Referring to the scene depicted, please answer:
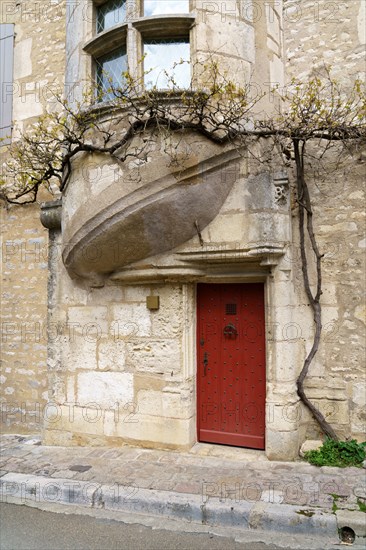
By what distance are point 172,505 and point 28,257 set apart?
3983 millimetres

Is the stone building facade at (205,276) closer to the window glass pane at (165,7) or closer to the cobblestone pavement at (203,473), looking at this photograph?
the window glass pane at (165,7)

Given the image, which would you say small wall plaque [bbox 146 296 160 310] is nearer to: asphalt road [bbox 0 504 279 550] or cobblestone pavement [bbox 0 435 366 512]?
cobblestone pavement [bbox 0 435 366 512]

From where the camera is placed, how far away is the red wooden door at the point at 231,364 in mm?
4332

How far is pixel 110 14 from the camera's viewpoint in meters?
4.55

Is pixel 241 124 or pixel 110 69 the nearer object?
pixel 241 124

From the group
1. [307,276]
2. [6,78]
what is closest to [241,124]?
[307,276]

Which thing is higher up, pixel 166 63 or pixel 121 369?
pixel 166 63

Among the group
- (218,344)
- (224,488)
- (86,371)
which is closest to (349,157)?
(218,344)

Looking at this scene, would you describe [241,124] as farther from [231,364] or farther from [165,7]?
[231,364]

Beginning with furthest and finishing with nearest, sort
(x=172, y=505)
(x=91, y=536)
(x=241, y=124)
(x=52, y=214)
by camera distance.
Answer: (x=52, y=214) → (x=241, y=124) → (x=172, y=505) → (x=91, y=536)

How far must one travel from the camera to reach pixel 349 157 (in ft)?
13.5

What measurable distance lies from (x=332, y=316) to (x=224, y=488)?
186cm

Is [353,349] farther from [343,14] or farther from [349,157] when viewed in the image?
[343,14]

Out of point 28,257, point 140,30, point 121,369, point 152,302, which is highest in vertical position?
point 140,30
